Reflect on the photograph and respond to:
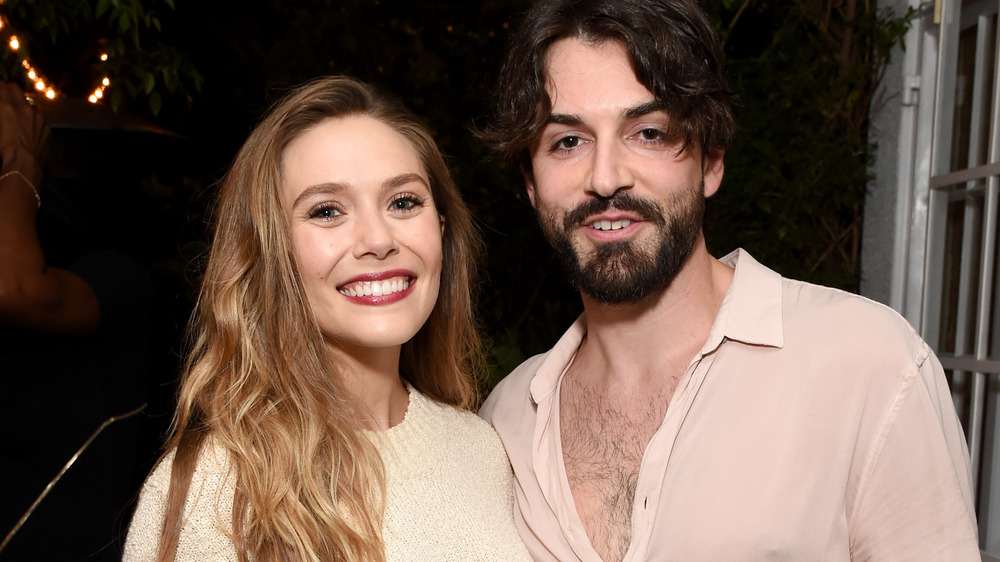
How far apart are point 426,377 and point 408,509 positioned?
496 mm

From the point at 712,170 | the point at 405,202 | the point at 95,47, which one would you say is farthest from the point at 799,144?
the point at 95,47

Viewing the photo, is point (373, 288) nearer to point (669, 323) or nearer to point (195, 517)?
Result: point (195, 517)

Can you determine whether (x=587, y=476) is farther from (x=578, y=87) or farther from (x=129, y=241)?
(x=129, y=241)

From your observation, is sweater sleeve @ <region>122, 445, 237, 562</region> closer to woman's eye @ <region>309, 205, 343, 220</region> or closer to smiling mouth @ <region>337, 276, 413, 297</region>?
smiling mouth @ <region>337, 276, 413, 297</region>

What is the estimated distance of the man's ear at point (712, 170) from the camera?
213 cm

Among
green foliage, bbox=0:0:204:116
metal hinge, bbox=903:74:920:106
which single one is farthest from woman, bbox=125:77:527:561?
metal hinge, bbox=903:74:920:106

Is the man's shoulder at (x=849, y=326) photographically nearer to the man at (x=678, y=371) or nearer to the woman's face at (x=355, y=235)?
the man at (x=678, y=371)

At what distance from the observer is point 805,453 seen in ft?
5.56

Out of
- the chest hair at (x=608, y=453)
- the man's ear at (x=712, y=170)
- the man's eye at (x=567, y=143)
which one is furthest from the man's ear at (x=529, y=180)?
the chest hair at (x=608, y=453)

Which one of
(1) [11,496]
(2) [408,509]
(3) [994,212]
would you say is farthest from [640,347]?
(1) [11,496]

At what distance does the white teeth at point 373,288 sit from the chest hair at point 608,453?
60 centimetres

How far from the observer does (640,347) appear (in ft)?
6.69

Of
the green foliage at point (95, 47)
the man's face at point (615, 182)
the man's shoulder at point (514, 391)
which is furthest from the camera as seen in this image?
the green foliage at point (95, 47)

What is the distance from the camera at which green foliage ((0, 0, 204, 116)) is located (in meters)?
2.53
